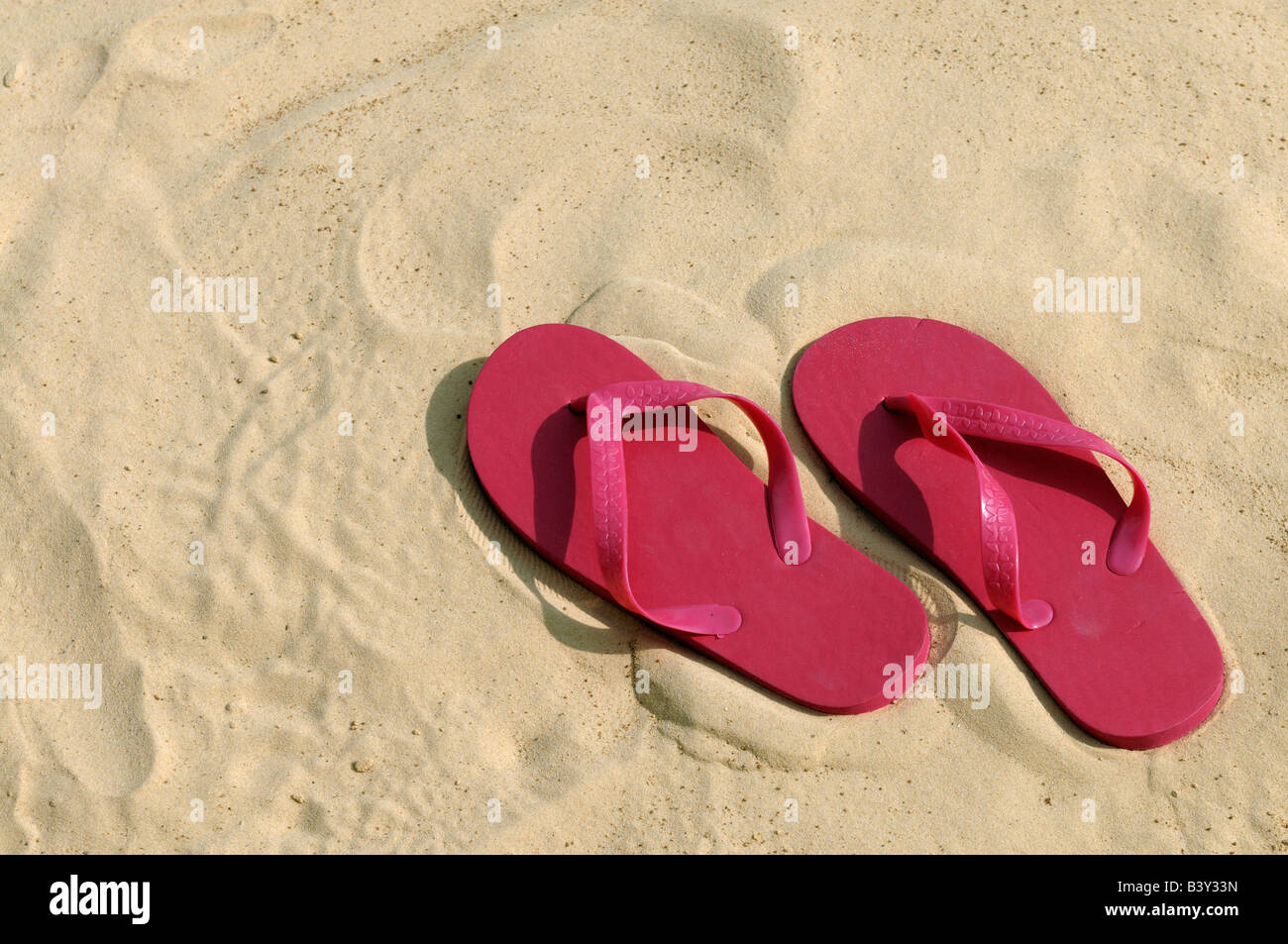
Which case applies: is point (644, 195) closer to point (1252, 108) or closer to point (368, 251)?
point (368, 251)

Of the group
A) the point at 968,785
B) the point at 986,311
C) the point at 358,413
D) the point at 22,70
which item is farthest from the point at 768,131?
the point at 22,70

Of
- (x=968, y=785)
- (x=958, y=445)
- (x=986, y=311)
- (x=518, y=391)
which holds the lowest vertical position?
(x=968, y=785)

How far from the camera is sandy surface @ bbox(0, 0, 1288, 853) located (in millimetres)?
2229

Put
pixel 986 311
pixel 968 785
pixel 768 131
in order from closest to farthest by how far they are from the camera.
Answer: pixel 968 785
pixel 986 311
pixel 768 131

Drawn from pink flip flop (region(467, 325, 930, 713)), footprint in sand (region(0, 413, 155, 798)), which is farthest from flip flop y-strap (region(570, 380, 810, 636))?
footprint in sand (region(0, 413, 155, 798))

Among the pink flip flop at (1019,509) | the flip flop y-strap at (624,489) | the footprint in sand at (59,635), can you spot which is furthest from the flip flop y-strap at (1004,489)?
the footprint in sand at (59,635)

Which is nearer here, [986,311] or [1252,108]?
[986,311]

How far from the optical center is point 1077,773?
2268 millimetres

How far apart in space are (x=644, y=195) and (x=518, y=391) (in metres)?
0.69

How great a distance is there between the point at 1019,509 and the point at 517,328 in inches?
48.2

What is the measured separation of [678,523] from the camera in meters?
2.52

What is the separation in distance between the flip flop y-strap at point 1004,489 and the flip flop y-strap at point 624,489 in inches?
13.9

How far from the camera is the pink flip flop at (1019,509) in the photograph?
233cm

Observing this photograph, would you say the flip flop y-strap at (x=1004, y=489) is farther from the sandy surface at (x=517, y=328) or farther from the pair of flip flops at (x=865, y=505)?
the sandy surface at (x=517, y=328)
